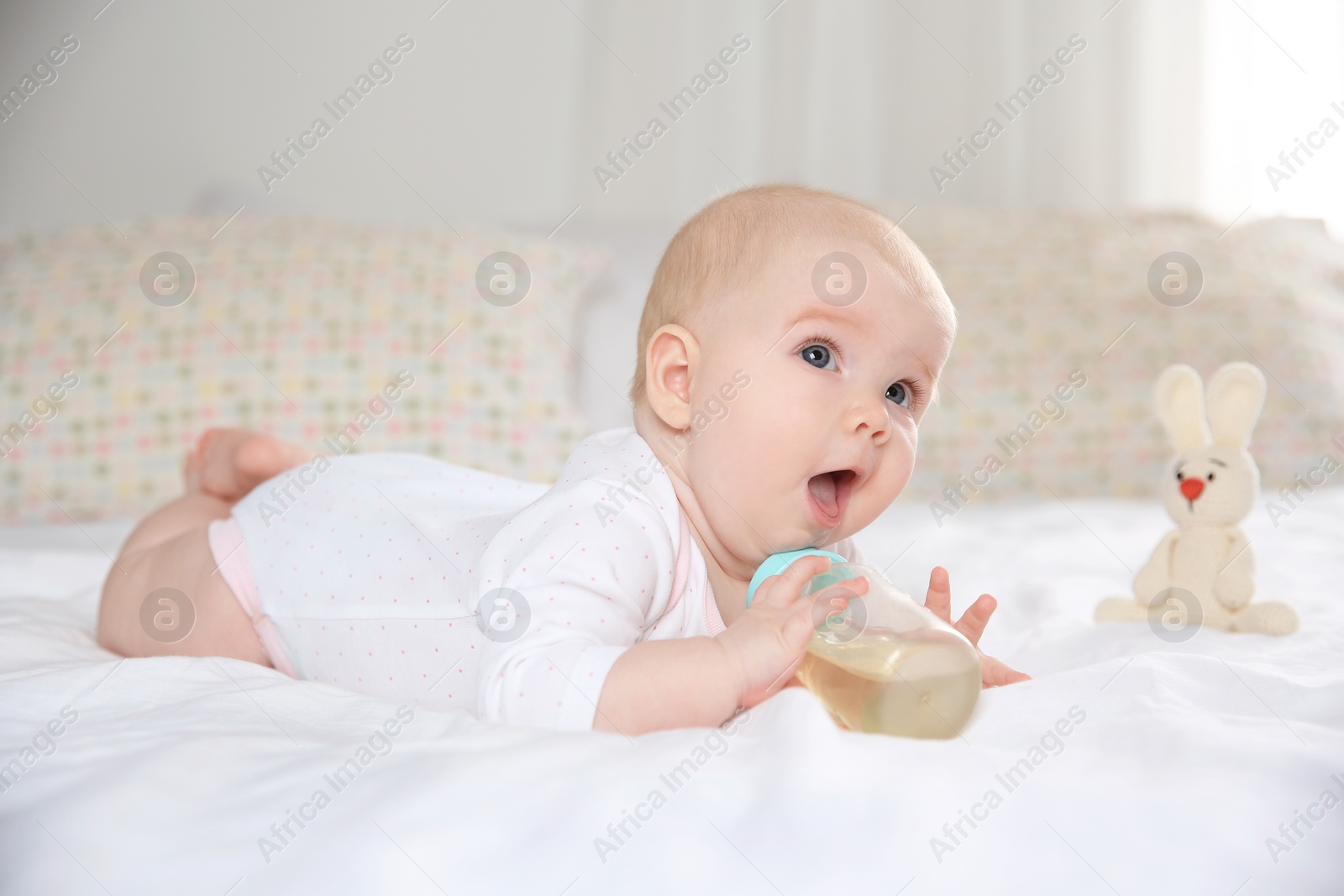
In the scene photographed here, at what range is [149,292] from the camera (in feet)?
5.45

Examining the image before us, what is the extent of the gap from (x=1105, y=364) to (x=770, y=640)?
54.2 inches

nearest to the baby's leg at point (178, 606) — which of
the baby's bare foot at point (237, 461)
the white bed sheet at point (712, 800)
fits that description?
the baby's bare foot at point (237, 461)

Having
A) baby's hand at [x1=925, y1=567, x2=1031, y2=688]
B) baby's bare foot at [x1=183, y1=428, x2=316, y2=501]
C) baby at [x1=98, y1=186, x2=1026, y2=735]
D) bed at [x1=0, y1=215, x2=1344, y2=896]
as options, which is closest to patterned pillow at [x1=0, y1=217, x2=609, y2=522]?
baby's bare foot at [x1=183, y1=428, x2=316, y2=501]

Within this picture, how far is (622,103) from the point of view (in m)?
2.39

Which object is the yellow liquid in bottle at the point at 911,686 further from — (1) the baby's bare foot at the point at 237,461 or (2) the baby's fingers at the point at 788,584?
(1) the baby's bare foot at the point at 237,461

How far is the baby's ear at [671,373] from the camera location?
871 millimetres

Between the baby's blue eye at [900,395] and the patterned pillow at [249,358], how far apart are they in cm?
85

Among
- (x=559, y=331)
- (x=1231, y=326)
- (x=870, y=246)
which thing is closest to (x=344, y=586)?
(x=870, y=246)

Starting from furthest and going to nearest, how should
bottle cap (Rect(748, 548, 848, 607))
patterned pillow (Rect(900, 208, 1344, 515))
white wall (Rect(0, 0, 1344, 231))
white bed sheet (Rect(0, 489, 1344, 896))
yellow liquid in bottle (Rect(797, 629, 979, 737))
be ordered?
white wall (Rect(0, 0, 1344, 231)), patterned pillow (Rect(900, 208, 1344, 515)), bottle cap (Rect(748, 548, 848, 607)), yellow liquid in bottle (Rect(797, 629, 979, 737)), white bed sheet (Rect(0, 489, 1344, 896))

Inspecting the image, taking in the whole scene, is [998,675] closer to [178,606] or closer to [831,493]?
[831,493]

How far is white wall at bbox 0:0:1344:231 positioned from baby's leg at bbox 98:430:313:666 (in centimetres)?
118

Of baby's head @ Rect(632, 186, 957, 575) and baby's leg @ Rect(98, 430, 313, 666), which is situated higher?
baby's head @ Rect(632, 186, 957, 575)

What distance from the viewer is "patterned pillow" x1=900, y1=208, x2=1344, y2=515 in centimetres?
176

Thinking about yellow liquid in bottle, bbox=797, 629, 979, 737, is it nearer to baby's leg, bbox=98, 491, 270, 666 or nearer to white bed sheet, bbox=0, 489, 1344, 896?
white bed sheet, bbox=0, 489, 1344, 896
